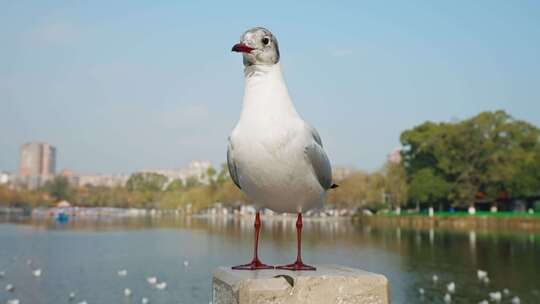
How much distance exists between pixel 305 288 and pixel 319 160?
0.81 metres

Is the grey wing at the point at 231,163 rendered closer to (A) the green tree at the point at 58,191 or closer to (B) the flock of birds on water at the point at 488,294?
(B) the flock of birds on water at the point at 488,294

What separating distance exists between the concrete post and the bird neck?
93 cm

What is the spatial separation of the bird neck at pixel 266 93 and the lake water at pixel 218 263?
37.7 ft

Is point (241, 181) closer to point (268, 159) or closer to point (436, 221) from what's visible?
point (268, 159)

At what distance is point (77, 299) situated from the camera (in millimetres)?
14094

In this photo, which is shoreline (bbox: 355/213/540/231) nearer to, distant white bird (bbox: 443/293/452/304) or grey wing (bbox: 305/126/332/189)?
distant white bird (bbox: 443/293/452/304)

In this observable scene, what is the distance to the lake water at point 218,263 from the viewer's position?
49.3 ft

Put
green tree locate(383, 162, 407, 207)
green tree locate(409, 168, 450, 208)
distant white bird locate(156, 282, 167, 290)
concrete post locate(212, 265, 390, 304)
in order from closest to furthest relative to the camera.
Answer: concrete post locate(212, 265, 390, 304) < distant white bird locate(156, 282, 167, 290) < green tree locate(409, 168, 450, 208) < green tree locate(383, 162, 407, 207)

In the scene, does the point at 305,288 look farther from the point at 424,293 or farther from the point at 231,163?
the point at 424,293

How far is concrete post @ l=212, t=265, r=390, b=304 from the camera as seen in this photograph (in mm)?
2889

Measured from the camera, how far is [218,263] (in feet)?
68.3

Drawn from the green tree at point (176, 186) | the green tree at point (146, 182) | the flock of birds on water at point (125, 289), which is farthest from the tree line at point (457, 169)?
the green tree at point (146, 182)

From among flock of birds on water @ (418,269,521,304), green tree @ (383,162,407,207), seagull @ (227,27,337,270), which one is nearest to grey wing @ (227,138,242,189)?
seagull @ (227,27,337,270)

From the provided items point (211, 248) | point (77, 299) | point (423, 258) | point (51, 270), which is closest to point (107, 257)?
point (51, 270)
